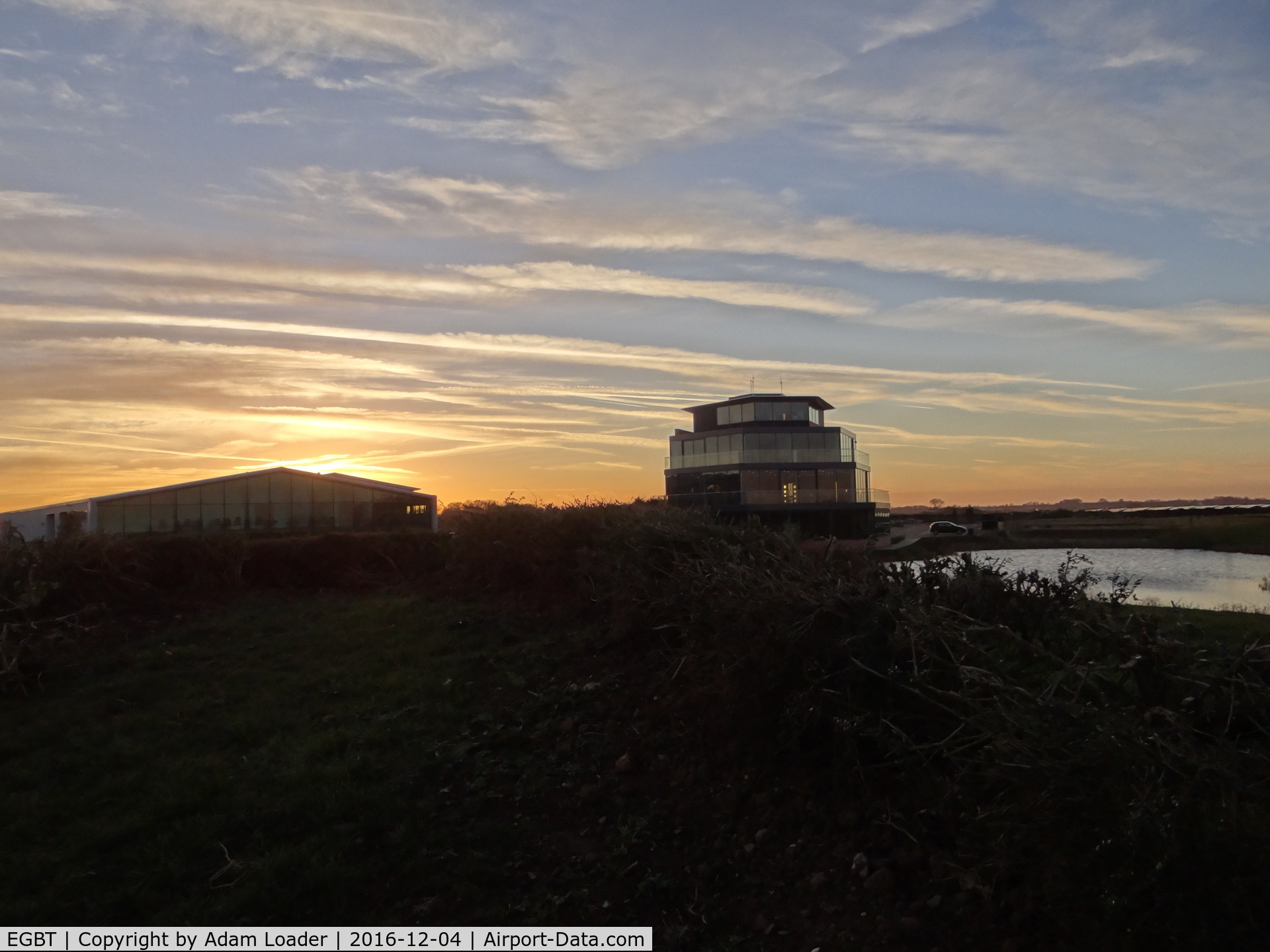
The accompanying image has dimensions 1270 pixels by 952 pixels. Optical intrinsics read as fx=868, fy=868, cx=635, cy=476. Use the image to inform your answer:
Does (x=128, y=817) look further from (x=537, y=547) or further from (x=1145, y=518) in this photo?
(x=1145, y=518)

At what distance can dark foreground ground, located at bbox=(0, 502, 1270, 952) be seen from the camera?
3346mm

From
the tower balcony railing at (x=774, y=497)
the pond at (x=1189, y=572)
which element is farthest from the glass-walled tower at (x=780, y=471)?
the pond at (x=1189, y=572)

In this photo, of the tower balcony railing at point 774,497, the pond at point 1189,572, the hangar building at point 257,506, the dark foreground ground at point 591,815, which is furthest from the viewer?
the tower balcony railing at point 774,497

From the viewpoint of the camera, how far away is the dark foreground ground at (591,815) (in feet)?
11.0

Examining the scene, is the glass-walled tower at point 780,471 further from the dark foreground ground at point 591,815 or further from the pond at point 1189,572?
the dark foreground ground at point 591,815

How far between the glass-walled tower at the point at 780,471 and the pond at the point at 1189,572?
8683 mm

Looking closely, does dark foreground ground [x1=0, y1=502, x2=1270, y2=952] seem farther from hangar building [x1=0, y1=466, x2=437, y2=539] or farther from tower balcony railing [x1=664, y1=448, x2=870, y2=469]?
tower balcony railing [x1=664, y1=448, x2=870, y2=469]

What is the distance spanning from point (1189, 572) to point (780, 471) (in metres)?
19.4

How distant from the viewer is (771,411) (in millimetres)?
45375

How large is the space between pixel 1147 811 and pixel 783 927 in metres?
1.78

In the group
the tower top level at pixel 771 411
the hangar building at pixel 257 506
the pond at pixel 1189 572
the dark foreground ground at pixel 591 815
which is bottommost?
the pond at pixel 1189 572

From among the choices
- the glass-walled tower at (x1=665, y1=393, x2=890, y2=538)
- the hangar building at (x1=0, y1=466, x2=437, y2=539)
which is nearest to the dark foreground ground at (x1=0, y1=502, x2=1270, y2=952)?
the hangar building at (x1=0, y1=466, x2=437, y2=539)

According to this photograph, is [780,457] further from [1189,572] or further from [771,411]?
[1189,572]

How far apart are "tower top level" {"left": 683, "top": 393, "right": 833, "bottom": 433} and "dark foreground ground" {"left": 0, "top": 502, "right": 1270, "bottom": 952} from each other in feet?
125
